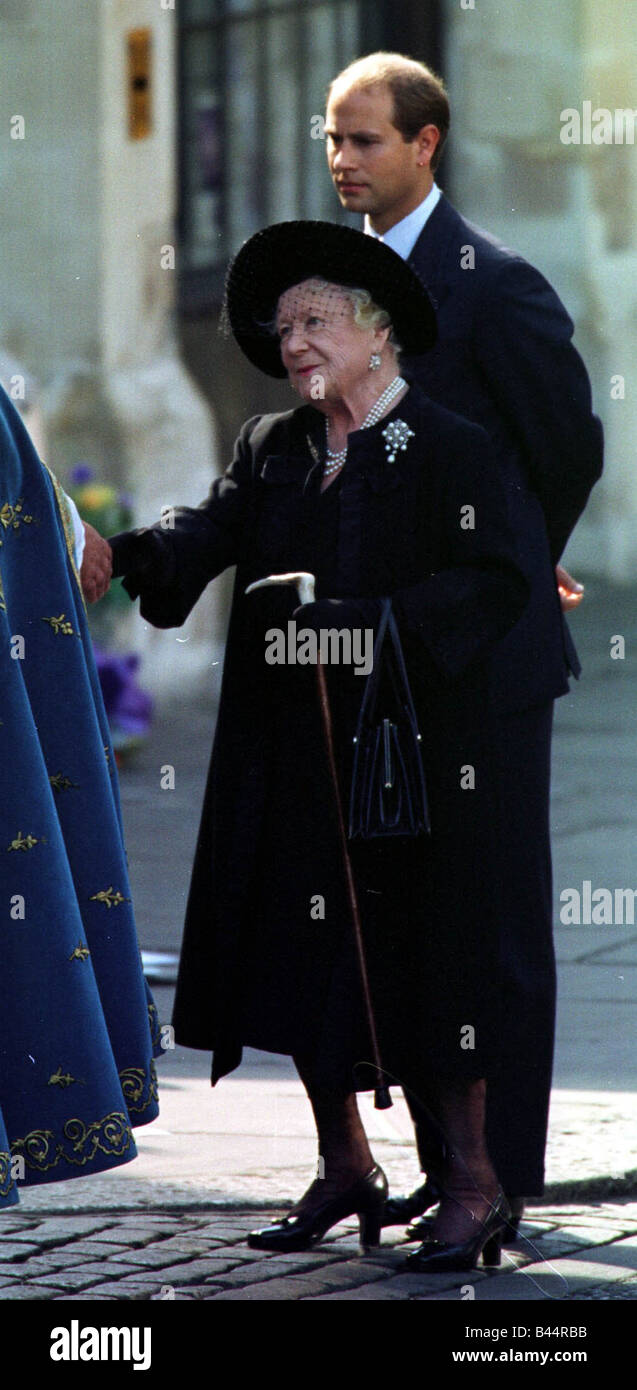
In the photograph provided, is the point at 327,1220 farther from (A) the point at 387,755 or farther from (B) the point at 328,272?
(B) the point at 328,272

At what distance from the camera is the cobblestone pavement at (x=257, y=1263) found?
3.69 m

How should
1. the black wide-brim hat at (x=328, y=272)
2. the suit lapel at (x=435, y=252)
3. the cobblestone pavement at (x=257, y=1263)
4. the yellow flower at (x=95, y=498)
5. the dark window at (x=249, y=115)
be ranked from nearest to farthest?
1. the cobblestone pavement at (x=257, y=1263)
2. the black wide-brim hat at (x=328, y=272)
3. the suit lapel at (x=435, y=252)
4. the yellow flower at (x=95, y=498)
5. the dark window at (x=249, y=115)

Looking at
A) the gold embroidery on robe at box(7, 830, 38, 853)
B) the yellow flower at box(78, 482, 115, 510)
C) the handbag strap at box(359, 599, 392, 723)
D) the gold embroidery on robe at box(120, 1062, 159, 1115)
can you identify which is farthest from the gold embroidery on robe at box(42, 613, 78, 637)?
the yellow flower at box(78, 482, 115, 510)

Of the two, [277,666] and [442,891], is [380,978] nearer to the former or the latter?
[442,891]

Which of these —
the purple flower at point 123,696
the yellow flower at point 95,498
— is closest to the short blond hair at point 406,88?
the purple flower at point 123,696

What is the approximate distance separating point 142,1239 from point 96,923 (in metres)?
0.60

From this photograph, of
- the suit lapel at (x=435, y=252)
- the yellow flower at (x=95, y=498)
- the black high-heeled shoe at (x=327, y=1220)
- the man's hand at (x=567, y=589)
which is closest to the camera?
the black high-heeled shoe at (x=327, y=1220)

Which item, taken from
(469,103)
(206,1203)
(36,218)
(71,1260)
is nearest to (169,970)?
(206,1203)

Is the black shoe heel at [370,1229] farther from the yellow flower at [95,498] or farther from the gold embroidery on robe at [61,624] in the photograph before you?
the yellow flower at [95,498]

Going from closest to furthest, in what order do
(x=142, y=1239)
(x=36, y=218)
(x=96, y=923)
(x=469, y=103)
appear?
(x=96, y=923), (x=142, y=1239), (x=36, y=218), (x=469, y=103)

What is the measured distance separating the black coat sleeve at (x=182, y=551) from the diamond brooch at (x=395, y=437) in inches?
Answer: 11.4

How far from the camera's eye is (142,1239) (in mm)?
4047

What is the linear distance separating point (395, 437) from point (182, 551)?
40 cm

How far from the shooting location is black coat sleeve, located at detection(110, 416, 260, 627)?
13.0ft
